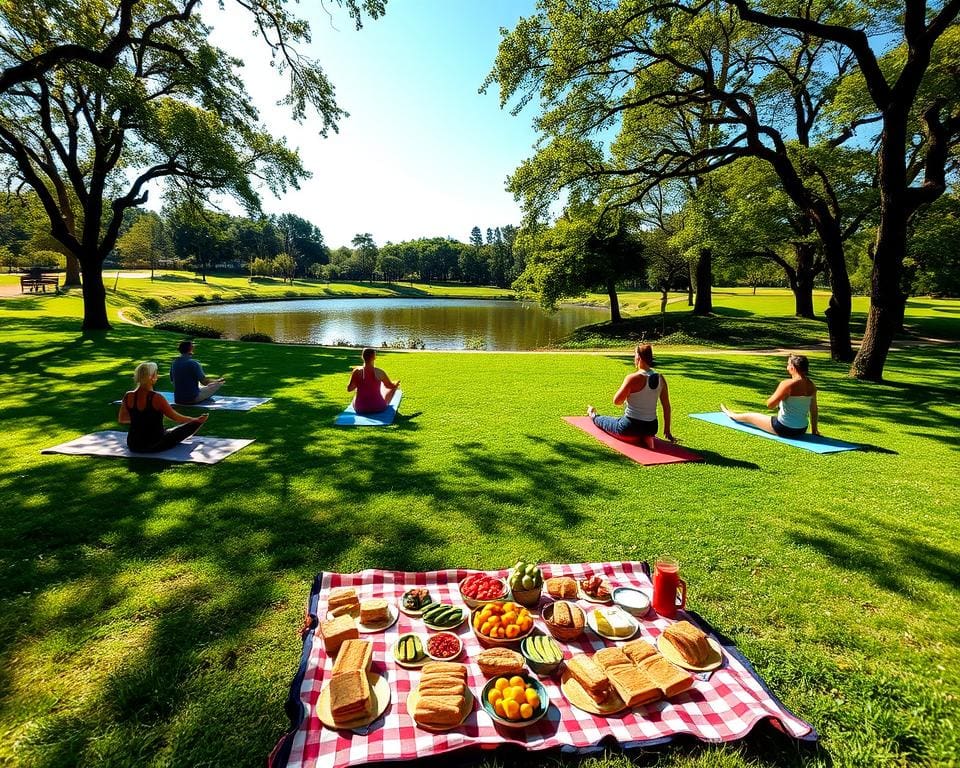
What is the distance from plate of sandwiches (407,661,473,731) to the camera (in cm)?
242

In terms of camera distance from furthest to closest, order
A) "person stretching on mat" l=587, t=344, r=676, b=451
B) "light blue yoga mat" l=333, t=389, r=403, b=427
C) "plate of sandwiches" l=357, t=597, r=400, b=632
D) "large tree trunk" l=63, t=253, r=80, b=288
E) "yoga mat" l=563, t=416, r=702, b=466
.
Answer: "large tree trunk" l=63, t=253, r=80, b=288
"light blue yoga mat" l=333, t=389, r=403, b=427
"person stretching on mat" l=587, t=344, r=676, b=451
"yoga mat" l=563, t=416, r=702, b=466
"plate of sandwiches" l=357, t=597, r=400, b=632

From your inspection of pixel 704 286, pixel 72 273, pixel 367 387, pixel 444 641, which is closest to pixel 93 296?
pixel 367 387

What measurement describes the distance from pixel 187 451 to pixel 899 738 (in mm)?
7472

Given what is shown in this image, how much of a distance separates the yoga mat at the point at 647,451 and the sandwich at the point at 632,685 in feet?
12.4

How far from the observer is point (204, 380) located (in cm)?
866

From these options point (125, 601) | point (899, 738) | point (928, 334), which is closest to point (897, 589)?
point (899, 738)

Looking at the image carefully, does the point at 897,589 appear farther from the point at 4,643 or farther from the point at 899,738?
the point at 4,643

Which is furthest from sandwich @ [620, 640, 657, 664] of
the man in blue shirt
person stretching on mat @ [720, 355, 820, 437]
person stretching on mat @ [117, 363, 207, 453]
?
the man in blue shirt

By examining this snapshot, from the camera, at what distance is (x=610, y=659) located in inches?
110

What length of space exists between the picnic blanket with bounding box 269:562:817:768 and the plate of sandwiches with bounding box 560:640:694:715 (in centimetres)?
5

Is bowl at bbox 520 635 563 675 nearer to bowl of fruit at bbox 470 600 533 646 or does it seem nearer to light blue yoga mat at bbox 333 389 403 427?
bowl of fruit at bbox 470 600 533 646

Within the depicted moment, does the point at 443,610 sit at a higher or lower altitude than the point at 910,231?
lower

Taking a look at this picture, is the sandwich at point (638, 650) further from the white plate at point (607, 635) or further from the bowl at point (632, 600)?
the bowl at point (632, 600)

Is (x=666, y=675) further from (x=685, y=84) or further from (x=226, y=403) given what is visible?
(x=685, y=84)
